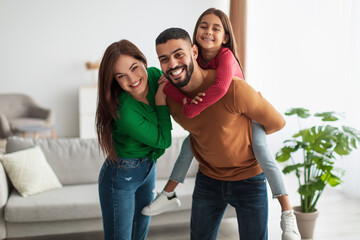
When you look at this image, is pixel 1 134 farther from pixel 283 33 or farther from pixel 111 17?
pixel 283 33

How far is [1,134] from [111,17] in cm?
280

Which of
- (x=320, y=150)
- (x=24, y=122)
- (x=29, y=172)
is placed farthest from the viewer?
(x=24, y=122)

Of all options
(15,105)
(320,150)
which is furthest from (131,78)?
(15,105)

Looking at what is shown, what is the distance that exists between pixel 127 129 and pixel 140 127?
62 mm

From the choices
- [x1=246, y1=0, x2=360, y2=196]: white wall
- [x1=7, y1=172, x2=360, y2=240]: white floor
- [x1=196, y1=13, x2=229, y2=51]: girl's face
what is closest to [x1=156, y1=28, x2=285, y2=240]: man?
[x1=196, y1=13, x2=229, y2=51]: girl's face

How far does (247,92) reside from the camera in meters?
1.56

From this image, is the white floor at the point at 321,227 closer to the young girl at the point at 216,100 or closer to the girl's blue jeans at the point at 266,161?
the young girl at the point at 216,100

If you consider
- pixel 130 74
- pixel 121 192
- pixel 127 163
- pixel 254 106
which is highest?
pixel 130 74

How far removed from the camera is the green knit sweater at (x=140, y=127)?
167 centimetres

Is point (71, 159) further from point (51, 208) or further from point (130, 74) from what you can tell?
point (130, 74)

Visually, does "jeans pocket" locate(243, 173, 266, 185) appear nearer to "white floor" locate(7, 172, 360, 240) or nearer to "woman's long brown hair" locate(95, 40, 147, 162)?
"woman's long brown hair" locate(95, 40, 147, 162)

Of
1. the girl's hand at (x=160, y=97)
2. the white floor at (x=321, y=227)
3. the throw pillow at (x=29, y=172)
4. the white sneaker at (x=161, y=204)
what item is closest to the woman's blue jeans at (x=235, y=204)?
the white sneaker at (x=161, y=204)

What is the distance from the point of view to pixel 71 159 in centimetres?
326

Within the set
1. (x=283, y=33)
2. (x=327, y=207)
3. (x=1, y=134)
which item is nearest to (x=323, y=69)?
(x=283, y=33)
